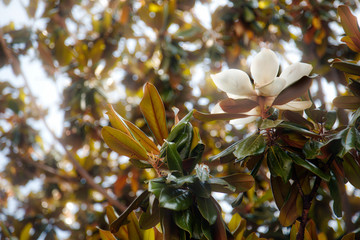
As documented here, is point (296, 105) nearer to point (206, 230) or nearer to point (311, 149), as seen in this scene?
point (311, 149)

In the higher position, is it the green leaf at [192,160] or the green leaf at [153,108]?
the green leaf at [153,108]

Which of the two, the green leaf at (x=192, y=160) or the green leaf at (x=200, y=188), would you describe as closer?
the green leaf at (x=200, y=188)

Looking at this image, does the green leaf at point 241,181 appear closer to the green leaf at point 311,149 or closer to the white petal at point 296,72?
the green leaf at point 311,149

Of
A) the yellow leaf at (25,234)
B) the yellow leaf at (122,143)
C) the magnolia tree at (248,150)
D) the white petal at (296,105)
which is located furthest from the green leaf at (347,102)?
the yellow leaf at (25,234)

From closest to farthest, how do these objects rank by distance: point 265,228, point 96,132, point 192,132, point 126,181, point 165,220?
point 165,220 → point 192,132 → point 265,228 → point 96,132 → point 126,181

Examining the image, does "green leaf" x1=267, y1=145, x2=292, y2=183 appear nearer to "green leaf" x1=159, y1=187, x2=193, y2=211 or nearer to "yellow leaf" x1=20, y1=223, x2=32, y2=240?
"green leaf" x1=159, y1=187, x2=193, y2=211

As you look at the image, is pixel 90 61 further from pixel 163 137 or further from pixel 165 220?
pixel 165 220

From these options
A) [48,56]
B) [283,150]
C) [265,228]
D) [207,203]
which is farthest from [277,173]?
[48,56]
